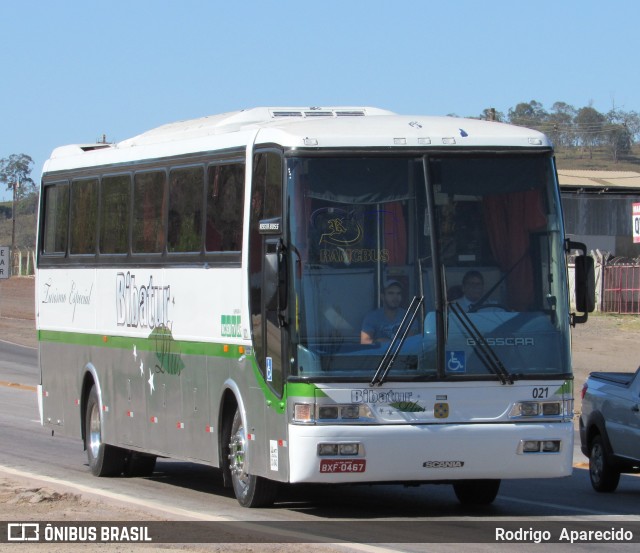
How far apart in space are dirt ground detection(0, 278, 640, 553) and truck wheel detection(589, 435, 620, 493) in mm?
5549

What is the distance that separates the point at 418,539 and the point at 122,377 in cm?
607

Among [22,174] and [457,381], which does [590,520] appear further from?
[22,174]

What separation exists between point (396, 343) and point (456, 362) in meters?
0.55

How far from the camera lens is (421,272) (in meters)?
12.6

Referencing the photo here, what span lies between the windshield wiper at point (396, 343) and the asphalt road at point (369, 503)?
118 cm

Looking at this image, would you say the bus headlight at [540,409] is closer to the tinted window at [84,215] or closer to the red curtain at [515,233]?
the red curtain at [515,233]

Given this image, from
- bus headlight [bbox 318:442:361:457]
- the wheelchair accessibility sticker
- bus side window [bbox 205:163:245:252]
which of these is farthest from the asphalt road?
bus side window [bbox 205:163:245:252]

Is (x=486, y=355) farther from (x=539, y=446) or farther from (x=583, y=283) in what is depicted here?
(x=583, y=283)

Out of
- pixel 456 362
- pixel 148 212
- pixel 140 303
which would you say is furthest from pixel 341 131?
pixel 140 303

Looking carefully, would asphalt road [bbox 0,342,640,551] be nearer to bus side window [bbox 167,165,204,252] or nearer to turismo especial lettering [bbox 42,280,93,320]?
turismo especial lettering [bbox 42,280,93,320]

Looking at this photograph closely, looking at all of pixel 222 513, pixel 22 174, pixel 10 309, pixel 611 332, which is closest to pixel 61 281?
pixel 222 513

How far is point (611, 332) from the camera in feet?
150

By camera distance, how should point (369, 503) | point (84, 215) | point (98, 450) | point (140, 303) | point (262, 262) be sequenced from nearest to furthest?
point (262, 262), point (369, 503), point (140, 303), point (98, 450), point (84, 215)

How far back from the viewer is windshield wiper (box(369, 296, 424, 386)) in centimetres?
1229
